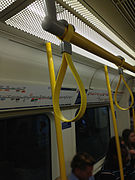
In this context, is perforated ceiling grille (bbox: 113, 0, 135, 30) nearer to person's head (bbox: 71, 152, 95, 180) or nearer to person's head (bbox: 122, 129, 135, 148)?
person's head (bbox: 71, 152, 95, 180)

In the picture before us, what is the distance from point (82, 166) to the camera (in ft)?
6.38

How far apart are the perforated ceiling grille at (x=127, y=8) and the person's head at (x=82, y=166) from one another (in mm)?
1865

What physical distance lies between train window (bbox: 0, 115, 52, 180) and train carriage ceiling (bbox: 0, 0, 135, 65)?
1285 millimetres

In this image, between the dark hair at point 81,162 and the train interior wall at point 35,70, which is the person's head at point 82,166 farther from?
the train interior wall at point 35,70

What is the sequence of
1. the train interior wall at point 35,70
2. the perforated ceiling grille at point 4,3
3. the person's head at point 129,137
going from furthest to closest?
the person's head at point 129,137 → the train interior wall at point 35,70 → the perforated ceiling grille at point 4,3

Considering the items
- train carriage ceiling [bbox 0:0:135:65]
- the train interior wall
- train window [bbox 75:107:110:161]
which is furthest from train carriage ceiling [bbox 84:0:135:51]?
train window [bbox 75:107:110:161]

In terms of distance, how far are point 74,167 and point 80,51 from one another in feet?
5.28

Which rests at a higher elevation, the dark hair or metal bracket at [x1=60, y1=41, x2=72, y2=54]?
metal bracket at [x1=60, y1=41, x2=72, y2=54]

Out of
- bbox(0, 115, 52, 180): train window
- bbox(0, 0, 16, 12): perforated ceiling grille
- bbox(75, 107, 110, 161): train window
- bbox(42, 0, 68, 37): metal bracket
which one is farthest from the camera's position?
bbox(75, 107, 110, 161): train window

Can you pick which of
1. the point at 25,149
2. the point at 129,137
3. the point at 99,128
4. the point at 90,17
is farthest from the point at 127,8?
the point at 25,149

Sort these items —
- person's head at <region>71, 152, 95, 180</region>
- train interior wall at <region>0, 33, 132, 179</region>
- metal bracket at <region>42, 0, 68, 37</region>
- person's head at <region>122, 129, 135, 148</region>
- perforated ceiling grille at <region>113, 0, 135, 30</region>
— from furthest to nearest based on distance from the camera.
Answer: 1. person's head at <region>122, 129, 135, 148</region>
2. person's head at <region>71, 152, 95, 180</region>
3. train interior wall at <region>0, 33, 132, 179</region>
4. perforated ceiling grille at <region>113, 0, 135, 30</region>
5. metal bracket at <region>42, 0, 68, 37</region>

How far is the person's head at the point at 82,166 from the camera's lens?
6.16ft

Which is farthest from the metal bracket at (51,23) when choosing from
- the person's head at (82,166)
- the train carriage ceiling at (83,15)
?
the person's head at (82,166)

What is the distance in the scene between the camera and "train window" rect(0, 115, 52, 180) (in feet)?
7.06
